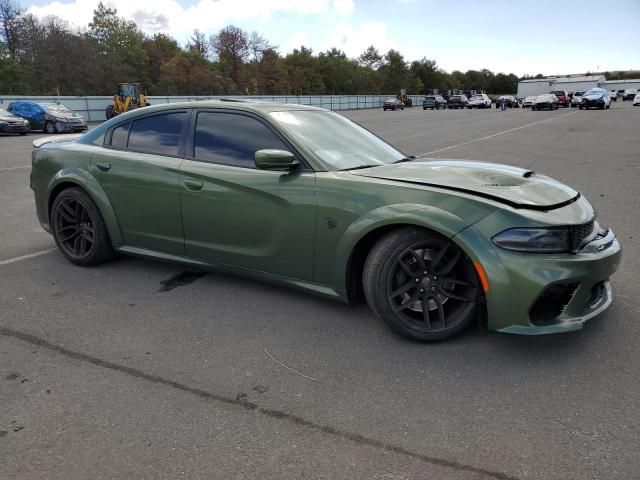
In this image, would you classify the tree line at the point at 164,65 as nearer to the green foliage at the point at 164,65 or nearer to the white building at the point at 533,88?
the green foliage at the point at 164,65

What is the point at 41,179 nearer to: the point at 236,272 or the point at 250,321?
the point at 236,272

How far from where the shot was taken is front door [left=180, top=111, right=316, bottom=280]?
3607mm

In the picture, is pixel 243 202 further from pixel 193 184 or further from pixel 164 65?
pixel 164 65

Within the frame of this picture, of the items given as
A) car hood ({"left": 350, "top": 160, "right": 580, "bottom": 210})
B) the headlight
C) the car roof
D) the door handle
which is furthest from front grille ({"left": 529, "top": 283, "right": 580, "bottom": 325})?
the door handle

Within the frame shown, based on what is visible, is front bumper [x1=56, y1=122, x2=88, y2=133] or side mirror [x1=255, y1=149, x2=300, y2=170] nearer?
side mirror [x1=255, y1=149, x2=300, y2=170]

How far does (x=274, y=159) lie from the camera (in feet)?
11.5

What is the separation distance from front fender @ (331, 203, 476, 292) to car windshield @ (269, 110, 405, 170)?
55cm

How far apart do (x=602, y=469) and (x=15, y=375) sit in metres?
2.93

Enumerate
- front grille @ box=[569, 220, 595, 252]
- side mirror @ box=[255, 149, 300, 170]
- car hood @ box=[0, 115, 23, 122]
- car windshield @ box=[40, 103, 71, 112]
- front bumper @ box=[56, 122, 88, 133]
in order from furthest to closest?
car windshield @ box=[40, 103, 71, 112]
front bumper @ box=[56, 122, 88, 133]
car hood @ box=[0, 115, 23, 122]
side mirror @ box=[255, 149, 300, 170]
front grille @ box=[569, 220, 595, 252]

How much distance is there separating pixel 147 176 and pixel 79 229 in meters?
1.07

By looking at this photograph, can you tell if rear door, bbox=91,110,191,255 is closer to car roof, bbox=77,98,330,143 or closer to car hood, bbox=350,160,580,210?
car roof, bbox=77,98,330,143

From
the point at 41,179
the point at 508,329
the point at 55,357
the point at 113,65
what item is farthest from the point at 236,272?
the point at 113,65

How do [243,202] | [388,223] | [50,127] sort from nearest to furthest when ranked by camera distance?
[388,223], [243,202], [50,127]


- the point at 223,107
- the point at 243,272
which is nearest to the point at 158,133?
the point at 223,107
